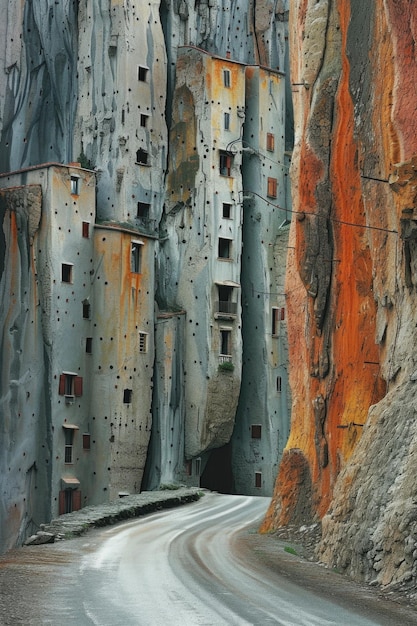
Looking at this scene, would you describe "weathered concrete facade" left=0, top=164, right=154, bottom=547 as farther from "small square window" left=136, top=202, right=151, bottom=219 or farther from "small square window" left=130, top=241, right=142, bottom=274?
"small square window" left=136, top=202, right=151, bottom=219

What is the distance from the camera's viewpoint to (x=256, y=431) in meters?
74.9

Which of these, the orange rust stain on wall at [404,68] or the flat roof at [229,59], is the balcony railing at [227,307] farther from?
the orange rust stain on wall at [404,68]

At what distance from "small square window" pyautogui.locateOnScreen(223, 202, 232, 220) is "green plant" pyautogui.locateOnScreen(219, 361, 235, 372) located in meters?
7.62

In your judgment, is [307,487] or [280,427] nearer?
[307,487]

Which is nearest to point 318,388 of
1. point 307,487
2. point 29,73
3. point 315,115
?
point 307,487

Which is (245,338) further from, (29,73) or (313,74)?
(313,74)

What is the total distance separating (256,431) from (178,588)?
52.2 meters

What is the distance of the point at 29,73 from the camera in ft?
254

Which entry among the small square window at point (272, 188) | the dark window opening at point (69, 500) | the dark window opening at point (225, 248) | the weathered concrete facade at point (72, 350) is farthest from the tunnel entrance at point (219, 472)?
the small square window at point (272, 188)

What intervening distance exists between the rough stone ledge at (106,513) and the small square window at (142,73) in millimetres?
23958

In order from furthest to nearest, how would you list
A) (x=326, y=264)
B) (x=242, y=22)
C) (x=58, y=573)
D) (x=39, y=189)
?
(x=242, y=22)
(x=39, y=189)
(x=326, y=264)
(x=58, y=573)

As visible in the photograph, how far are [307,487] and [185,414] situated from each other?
110 feet

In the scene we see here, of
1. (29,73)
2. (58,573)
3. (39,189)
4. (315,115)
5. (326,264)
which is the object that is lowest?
(58,573)

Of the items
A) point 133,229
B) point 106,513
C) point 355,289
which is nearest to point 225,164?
point 133,229
